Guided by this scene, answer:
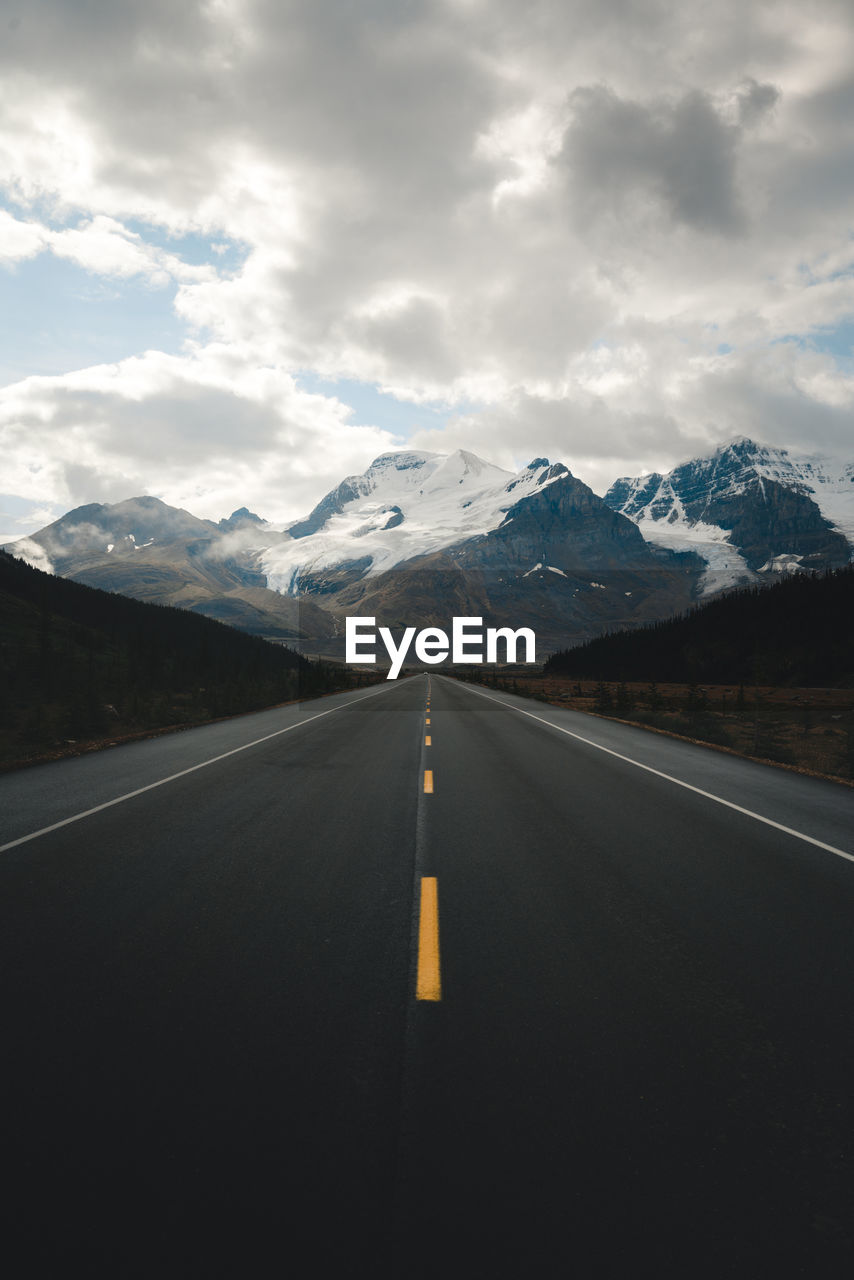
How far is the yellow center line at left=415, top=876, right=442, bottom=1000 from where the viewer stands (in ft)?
12.6

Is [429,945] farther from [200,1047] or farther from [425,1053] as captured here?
[200,1047]

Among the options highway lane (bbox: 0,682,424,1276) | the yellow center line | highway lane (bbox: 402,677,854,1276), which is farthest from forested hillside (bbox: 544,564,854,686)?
highway lane (bbox: 0,682,424,1276)

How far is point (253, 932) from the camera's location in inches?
185

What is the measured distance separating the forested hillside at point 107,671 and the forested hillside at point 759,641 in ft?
172

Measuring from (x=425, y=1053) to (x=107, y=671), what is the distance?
2936 inches

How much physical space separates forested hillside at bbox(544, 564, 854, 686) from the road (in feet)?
216

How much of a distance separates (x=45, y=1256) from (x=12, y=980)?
2.30m

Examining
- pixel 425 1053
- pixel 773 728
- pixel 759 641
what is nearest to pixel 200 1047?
pixel 425 1053

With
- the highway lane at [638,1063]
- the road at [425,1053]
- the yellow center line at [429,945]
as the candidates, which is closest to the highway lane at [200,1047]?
the road at [425,1053]

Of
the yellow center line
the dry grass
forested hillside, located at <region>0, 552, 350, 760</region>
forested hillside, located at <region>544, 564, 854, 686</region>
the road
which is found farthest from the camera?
forested hillside, located at <region>544, 564, 854, 686</region>

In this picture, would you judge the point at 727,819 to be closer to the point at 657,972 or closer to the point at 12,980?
the point at 657,972

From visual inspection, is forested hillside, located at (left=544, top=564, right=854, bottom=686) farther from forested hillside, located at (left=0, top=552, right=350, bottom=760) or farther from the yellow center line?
the yellow center line

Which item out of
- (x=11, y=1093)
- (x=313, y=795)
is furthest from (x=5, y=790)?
(x=11, y=1093)

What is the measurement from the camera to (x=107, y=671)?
68.6m
